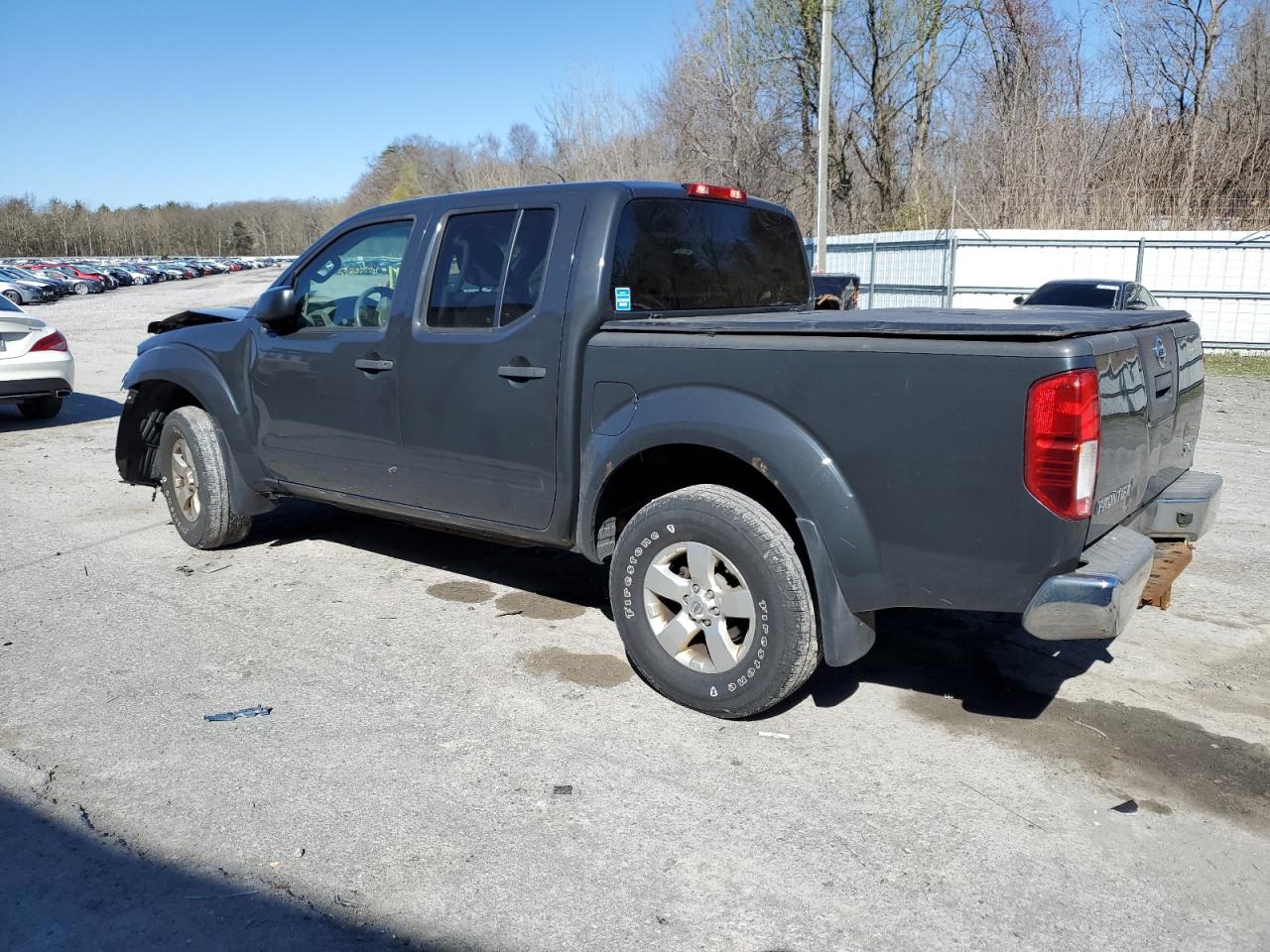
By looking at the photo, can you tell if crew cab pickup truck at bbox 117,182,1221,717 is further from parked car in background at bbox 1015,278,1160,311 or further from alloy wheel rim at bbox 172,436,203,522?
parked car in background at bbox 1015,278,1160,311

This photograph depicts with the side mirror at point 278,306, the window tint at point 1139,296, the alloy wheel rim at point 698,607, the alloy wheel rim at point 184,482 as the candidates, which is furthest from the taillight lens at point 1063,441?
the window tint at point 1139,296

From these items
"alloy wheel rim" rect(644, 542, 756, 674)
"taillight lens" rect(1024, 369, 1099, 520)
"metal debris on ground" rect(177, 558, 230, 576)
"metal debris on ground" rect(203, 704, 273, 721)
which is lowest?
"metal debris on ground" rect(203, 704, 273, 721)

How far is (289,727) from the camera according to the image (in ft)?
12.8

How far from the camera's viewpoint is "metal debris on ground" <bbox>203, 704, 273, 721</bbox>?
13.1 ft

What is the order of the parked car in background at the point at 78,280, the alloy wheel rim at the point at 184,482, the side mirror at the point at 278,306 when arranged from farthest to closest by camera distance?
the parked car in background at the point at 78,280 < the alloy wheel rim at the point at 184,482 < the side mirror at the point at 278,306

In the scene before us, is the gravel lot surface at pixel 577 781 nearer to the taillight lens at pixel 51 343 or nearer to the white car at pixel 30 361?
the white car at pixel 30 361

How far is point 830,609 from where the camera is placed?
141 inches

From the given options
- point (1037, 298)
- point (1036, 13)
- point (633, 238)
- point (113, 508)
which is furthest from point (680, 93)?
point (633, 238)

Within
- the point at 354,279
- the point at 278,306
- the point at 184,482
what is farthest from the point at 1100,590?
the point at 184,482

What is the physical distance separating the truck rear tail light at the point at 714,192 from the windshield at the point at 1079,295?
9138 millimetres

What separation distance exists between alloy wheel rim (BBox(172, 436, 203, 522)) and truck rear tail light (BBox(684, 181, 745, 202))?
11.3 feet

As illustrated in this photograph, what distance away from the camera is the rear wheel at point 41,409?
39.1 ft

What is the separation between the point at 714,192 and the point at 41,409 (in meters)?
10.2

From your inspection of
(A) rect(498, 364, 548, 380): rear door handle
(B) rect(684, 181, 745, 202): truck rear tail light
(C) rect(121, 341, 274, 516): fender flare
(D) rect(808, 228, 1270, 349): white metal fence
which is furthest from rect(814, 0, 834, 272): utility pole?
(A) rect(498, 364, 548, 380): rear door handle
